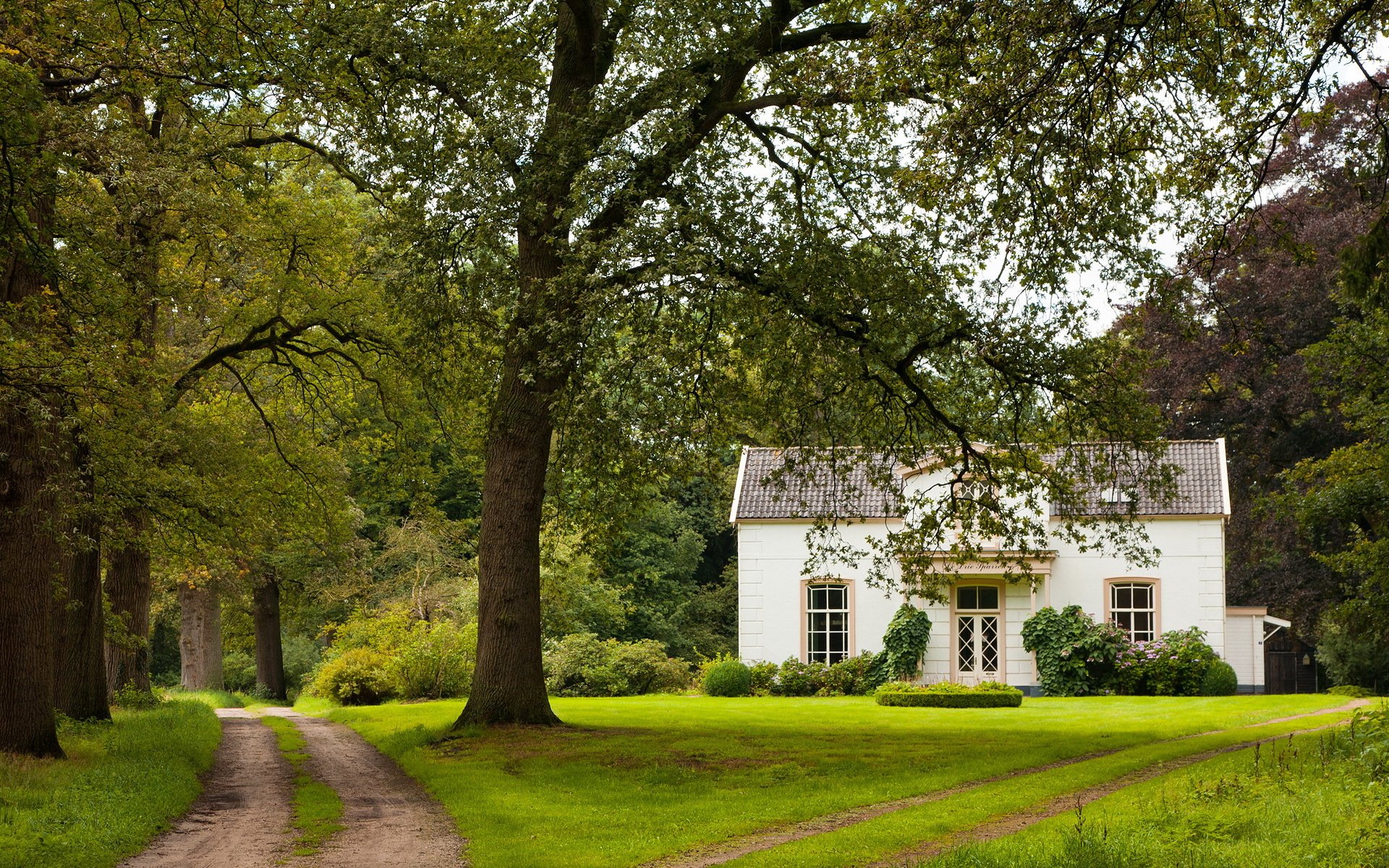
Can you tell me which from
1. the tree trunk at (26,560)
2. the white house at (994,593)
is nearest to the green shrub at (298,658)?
the white house at (994,593)

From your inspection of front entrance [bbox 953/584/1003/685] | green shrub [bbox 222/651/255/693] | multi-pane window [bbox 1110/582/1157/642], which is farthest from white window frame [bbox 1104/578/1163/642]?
green shrub [bbox 222/651/255/693]

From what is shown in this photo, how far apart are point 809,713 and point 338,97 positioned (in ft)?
46.4

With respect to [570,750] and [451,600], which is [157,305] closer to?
[570,750]

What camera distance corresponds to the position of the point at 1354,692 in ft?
85.5

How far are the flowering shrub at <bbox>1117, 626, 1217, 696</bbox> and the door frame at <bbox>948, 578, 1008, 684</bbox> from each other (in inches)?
111

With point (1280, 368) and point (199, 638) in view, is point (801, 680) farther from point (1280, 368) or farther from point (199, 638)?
point (199, 638)

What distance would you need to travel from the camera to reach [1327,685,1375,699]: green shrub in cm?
2562

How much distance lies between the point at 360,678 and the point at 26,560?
15.5 metres

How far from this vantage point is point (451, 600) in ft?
104

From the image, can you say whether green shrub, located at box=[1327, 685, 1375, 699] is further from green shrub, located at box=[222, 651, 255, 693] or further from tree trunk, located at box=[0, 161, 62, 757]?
green shrub, located at box=[222, 651, 255, 693]

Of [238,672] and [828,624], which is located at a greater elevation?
[828,624]

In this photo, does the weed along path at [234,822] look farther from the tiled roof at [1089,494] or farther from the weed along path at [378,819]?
the tiled roof at [1089,494]

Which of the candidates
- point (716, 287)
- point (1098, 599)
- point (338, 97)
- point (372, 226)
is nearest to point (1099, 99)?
point (716, 287)

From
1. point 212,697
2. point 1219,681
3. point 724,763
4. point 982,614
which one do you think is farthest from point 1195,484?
point 212,697
